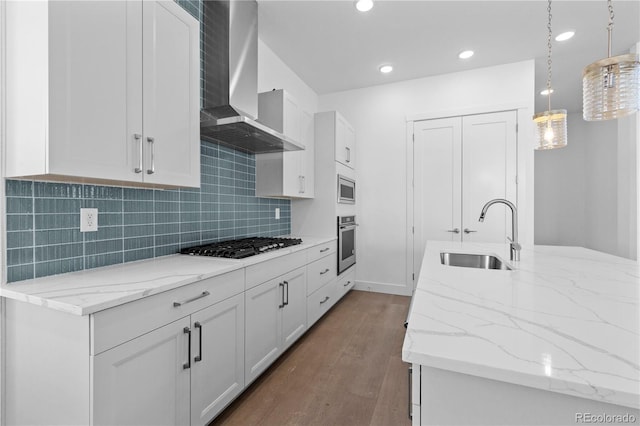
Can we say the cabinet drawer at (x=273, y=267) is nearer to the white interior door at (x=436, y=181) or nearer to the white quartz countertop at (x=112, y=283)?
the white quartz countertop at (x=112, y=283)

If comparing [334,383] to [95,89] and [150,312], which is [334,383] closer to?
[150,312]

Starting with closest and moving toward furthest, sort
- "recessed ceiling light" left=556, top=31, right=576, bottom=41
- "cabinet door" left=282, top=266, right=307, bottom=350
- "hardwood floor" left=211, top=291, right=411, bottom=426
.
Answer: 1. "hardwood floor" left=211, top=291, right=411, bottom=426
2. "cabinet door" left=282, top=266, right=307, bottom=350
3. "recessed ceiling light" left=556, top=31, right=576, bottom=41

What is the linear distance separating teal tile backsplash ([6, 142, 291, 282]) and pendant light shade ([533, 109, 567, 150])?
7.84ft

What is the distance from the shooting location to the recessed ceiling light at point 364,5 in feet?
8.03

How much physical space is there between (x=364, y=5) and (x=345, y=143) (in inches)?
63.7

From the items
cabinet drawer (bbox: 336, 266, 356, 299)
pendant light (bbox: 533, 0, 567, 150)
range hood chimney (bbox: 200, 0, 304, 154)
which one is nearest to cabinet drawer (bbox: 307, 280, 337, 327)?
cabinet drawer (bbox: 336, 266, 356, 299)

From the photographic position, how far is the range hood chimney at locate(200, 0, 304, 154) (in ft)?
6.96

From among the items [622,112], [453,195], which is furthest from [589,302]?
[453,195]

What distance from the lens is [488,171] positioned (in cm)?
360

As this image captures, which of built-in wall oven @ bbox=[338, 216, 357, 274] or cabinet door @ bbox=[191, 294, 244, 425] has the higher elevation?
built-in wall oven @ bbox=[338, 216, 357, 274]

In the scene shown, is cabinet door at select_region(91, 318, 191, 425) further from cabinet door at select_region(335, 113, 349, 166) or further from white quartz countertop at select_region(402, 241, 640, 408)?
cabinet door at select_region(335, 113, 349, 166)

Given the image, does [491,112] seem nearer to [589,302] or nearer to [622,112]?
[622,112]

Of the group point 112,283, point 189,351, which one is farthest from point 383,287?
point 112,283

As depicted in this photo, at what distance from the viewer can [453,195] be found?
3.77 meters
